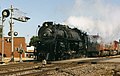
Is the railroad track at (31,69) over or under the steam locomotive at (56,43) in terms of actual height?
under

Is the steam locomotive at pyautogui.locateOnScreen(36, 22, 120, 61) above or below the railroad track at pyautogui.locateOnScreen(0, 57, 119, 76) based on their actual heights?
above

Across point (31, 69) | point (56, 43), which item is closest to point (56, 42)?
point (56, 43)

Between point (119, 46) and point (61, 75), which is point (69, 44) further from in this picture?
point (119, 46)

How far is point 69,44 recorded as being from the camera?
1355 inches

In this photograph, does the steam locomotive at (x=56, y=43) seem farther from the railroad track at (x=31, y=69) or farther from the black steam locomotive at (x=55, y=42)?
the railroad track at (x=31, y=69)

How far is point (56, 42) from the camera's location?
3188 cm

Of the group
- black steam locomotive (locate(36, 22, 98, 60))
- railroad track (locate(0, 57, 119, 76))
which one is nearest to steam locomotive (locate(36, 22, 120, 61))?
black steam locomotive (locate(36, 22, 98, 60))

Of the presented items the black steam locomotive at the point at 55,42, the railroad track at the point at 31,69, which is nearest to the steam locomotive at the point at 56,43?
the black steam locomotive at the point at 55,42

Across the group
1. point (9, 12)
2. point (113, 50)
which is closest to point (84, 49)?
point (9, 12)

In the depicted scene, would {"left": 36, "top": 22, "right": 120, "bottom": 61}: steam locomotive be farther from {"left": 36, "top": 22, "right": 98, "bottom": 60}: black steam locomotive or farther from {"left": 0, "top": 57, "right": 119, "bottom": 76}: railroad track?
{"left": 0, "top": 57, "right": 119, "bottom": 76}: railroad track

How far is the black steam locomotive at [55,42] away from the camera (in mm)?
31734

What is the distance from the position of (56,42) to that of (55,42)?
0.18 meters

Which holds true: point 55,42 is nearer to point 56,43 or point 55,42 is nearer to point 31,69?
point 56,43

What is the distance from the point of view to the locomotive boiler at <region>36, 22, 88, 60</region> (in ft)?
104
